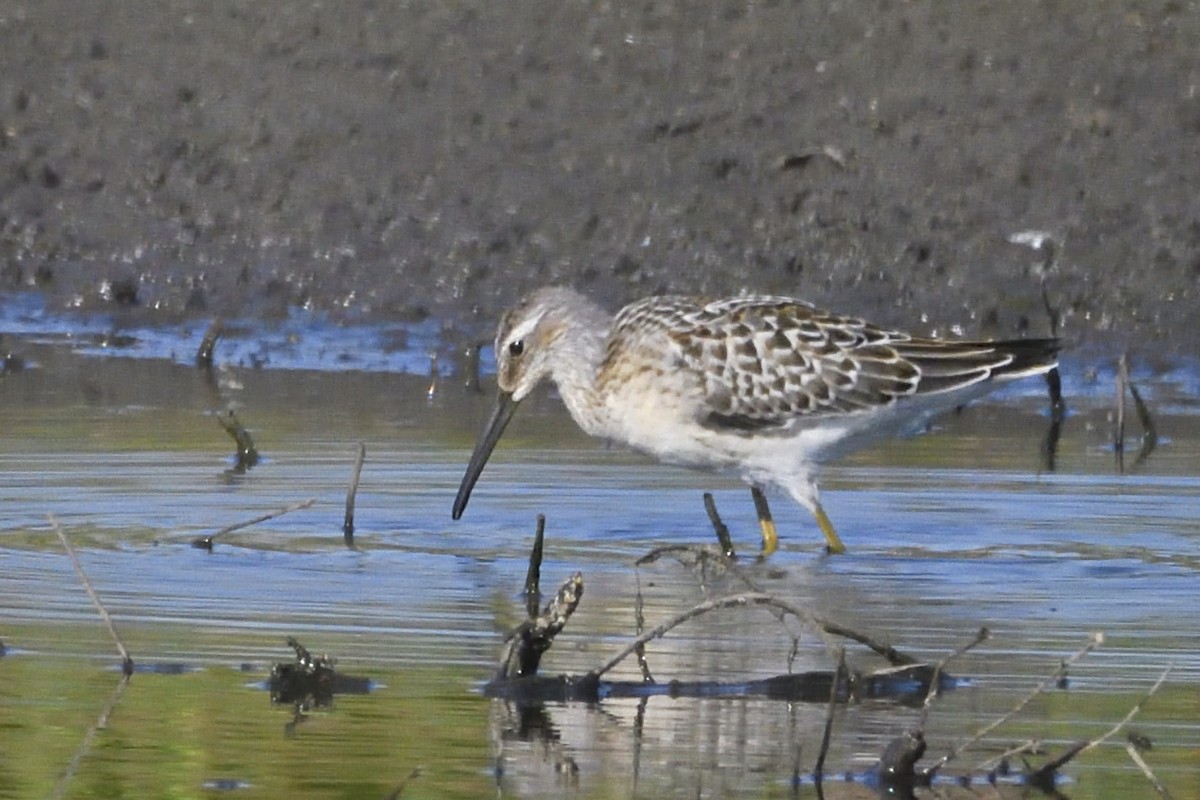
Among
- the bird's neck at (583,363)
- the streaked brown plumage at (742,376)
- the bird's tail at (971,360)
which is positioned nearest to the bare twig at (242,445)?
the streaked brown plumage at (742,376)

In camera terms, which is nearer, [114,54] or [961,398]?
[961,398]

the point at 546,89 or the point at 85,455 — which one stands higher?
the point at 546,89

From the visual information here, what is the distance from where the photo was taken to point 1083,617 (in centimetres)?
782

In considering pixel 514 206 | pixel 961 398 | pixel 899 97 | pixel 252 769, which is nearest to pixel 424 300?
pixel 514 206

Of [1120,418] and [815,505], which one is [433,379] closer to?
[1120,418]

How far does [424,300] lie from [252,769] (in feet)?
27.7

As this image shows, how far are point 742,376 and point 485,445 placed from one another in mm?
978

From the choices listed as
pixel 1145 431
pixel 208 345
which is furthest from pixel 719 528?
pixel 208 345

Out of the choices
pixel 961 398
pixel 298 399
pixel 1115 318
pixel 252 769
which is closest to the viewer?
pixel 252 769

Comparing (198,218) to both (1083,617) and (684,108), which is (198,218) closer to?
(684,108)

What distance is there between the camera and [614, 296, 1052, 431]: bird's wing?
31.6ft

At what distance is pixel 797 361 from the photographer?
9734 millimetres

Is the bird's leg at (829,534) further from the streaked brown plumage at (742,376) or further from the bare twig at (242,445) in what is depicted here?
the bare twig at (242,445)

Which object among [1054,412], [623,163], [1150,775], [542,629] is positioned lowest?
[1054,412]
